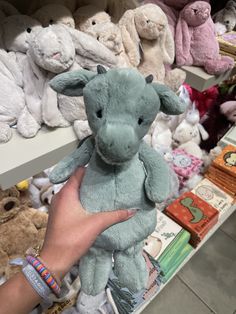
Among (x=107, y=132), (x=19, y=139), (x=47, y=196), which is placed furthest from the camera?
(x=47, y=196)

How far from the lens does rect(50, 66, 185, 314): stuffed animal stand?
427 millimetres

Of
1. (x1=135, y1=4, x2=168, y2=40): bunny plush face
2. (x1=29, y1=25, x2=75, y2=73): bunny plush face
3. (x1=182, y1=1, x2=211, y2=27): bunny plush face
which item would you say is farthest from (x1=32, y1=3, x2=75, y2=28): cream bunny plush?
(x1=182, y1=1, x2=211, y2=27): bunny plush face

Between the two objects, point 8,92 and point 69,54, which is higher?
point 69,54

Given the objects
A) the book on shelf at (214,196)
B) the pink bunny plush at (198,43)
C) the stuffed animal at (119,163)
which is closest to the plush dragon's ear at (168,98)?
the stuffed animal at (119,163)

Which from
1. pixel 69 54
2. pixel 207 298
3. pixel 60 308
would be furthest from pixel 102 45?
pixel 207 298

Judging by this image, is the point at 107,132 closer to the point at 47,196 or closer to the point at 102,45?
the point at 102,45

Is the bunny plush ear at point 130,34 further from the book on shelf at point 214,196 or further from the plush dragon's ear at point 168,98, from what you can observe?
the book on shelf at point 214,196

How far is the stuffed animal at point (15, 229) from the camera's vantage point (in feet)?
2.67

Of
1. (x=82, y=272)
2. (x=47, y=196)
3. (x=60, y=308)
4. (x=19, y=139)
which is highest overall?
(x=19, y=139)

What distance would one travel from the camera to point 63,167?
1.77ft

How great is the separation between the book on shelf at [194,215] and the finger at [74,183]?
57 cm

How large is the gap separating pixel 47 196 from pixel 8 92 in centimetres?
40

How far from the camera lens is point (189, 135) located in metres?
1.31

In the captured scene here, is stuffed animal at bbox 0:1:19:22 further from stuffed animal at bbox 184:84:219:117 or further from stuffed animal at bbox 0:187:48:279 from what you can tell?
stuffed animal at bbox 184:84:219:117
